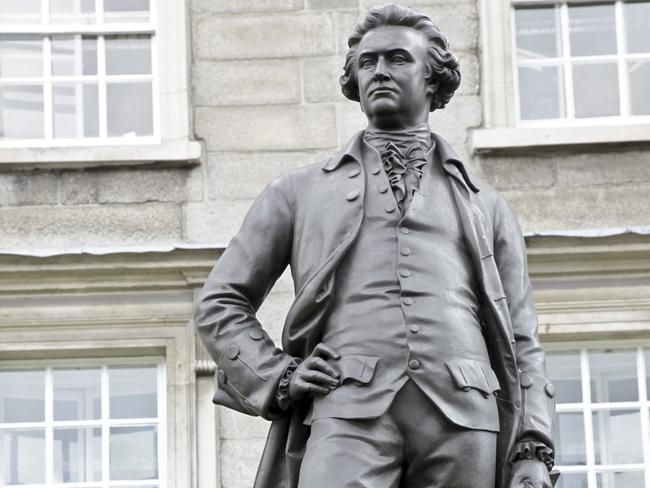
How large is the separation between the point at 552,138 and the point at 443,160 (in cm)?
835

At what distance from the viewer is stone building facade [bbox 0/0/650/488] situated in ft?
53.5

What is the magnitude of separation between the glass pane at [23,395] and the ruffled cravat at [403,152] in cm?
862

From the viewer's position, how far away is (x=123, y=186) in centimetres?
1655

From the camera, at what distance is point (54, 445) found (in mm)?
16500

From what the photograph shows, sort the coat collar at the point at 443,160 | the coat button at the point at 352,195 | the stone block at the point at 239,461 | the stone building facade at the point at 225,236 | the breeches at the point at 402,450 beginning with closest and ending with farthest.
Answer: the breeches at the point at 402,450 < the coat button at the point at 352,195 < the coat collar at the point at 443,160 < the stone block at the point at 239,461 < the stone building facade at the point at 225,236

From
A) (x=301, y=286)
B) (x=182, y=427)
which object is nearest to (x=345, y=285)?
(x=301, y=286)

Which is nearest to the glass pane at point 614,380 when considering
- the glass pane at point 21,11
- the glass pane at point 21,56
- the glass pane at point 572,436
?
the glass pane at point 572,436

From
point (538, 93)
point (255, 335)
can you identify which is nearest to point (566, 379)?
point (538, 93)

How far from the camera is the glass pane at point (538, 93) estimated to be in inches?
661

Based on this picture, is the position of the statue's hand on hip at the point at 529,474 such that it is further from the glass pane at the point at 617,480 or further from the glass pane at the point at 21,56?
the glass pane at the point at 21,56

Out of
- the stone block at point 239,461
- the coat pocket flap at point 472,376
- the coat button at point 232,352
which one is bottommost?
the coat pocket flap at point 472,376

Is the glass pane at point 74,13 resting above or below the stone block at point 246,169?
above

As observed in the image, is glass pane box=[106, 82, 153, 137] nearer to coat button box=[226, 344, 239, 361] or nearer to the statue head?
the statue head

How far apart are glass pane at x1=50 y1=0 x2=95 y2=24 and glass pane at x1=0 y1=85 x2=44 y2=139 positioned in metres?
0.43
